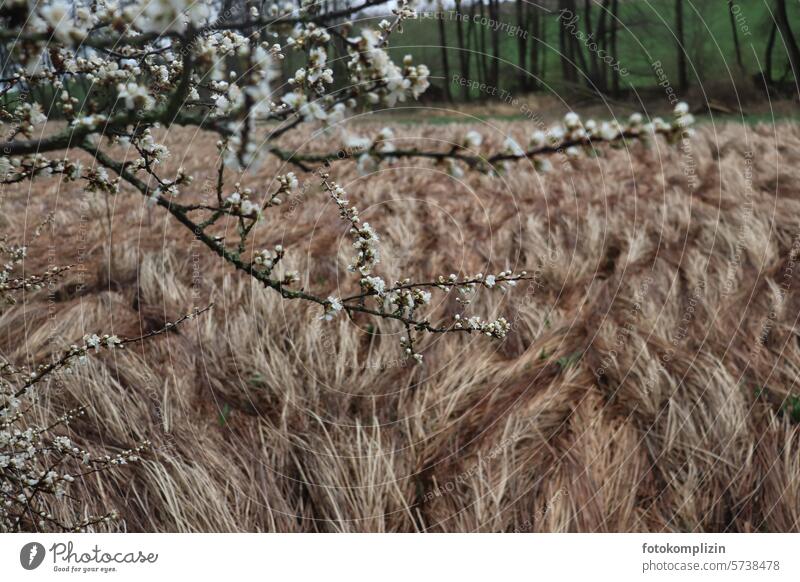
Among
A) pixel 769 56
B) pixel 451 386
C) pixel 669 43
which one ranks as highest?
pixel 669 43

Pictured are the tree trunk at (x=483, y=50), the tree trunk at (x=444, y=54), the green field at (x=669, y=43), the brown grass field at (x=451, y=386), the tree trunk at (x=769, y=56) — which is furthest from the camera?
the tree trunk at (x=769, y=56)

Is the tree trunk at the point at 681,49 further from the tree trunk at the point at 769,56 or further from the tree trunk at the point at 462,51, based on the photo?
the tree trunk at the point at 462,51

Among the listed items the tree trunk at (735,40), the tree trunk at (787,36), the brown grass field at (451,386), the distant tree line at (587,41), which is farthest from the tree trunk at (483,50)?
the tree trunk at (787,36)

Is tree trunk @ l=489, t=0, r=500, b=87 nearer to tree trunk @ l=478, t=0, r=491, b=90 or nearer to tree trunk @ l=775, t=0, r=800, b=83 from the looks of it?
tree trunk @ l=478, t=0, r=491, b=90

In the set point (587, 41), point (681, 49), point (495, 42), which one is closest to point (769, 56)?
point (681, 49)

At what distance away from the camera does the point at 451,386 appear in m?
2.26

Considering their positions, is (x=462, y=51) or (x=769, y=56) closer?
(x=462, y=51)

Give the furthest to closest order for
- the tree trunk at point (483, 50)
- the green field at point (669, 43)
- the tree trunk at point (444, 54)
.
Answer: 1. the green field at point (669, 43)
2. the tree trunk at point (483, 50)
3. the tree trunk at point (444, 54)

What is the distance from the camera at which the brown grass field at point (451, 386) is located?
2035 millimetres

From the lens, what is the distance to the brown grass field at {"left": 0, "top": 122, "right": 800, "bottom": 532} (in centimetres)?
204

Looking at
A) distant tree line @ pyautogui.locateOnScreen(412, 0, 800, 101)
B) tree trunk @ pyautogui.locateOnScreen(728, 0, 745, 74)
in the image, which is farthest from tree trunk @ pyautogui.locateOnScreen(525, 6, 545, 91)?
tree trunk @ pyautogui.locateOnScreen(728, 0, 745, 74)

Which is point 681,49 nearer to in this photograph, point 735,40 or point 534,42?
point 735,40


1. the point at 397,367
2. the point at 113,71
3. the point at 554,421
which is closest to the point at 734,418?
the point at 554,421
